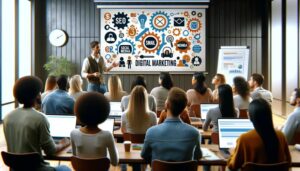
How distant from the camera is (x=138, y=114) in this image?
3.96 m

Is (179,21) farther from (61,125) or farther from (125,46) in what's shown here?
(61,125)

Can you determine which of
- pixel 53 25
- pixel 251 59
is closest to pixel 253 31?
pixel 251 59

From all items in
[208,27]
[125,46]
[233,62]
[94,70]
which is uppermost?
[208,27]

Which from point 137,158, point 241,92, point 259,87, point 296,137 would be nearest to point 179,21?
point 259,87

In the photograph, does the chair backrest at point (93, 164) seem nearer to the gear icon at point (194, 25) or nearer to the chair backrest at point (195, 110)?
the chair backrest at point (195, 110)

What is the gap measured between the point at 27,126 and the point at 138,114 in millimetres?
1380

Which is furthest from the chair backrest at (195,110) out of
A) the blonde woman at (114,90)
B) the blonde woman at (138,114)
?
the blonde woman at (138,114)

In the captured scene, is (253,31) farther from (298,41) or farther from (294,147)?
(294,147)

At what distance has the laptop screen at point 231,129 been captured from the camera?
3.29 meters

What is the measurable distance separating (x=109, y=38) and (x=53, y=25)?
5.43ft

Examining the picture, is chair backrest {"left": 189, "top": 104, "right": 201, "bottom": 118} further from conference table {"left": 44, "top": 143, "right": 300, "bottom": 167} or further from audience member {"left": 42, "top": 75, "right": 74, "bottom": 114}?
conference table {"left": 44, "top": 143, "right": 300, "bottom": 167}

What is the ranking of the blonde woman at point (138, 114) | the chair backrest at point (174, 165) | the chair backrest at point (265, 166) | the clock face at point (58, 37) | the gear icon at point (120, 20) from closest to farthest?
the chair backrest at point (265, 166)
the chair backrest at point (174, 165)
the blonde woman at point (138, 114)
the gear icon at point (120, 20)
the clock face at point (58, 37)

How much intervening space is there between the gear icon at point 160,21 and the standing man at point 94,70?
375 centimetres

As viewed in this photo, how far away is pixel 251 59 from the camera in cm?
1109
